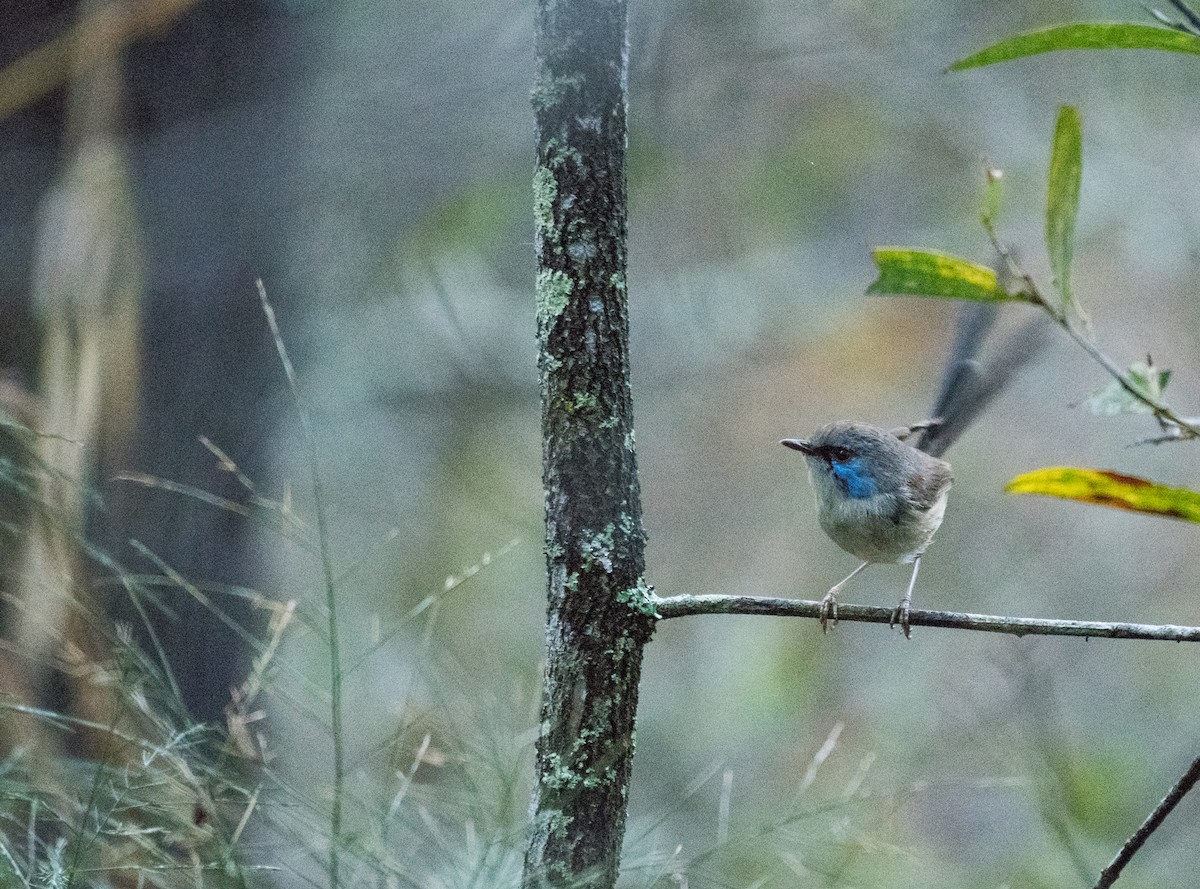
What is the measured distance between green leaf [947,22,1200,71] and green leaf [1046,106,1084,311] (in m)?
0.10

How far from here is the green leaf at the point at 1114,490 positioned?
149 centimetres

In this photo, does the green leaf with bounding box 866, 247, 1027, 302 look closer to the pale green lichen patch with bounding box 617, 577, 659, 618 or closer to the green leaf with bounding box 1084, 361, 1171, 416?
the green leaf with bounding box 1084, 361, 1171, 416

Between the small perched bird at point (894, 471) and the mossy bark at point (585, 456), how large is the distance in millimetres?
1597

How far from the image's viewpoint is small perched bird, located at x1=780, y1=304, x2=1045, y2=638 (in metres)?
2.99

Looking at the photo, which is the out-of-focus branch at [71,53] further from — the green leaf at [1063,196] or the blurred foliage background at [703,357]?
the green leaf at [1063,196]

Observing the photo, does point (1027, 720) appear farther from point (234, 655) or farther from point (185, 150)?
point (185, 150)

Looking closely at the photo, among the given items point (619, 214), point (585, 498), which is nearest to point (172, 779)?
point (585, 498)

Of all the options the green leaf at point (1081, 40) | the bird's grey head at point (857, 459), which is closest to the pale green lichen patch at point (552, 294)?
the green leaf at point (1081, 40)

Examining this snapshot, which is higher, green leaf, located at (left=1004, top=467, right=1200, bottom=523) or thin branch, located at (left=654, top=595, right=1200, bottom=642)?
green leaf, located at (left=1004, top=467, right=1200, bottom=523)

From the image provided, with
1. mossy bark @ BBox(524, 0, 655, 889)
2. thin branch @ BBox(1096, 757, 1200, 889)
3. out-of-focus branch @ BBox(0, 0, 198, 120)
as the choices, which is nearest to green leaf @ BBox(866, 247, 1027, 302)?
mossy bark @ BBox(524, 0, 655, 889)

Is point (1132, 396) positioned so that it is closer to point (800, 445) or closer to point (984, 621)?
point (984, 621)

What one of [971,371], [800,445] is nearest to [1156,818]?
[800,445]

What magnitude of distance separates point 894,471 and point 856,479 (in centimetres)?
13

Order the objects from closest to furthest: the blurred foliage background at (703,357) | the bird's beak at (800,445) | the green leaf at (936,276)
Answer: the green leaf at (936,276), the bird's beak at (800,445), the blurred foliage background at (703,357)
